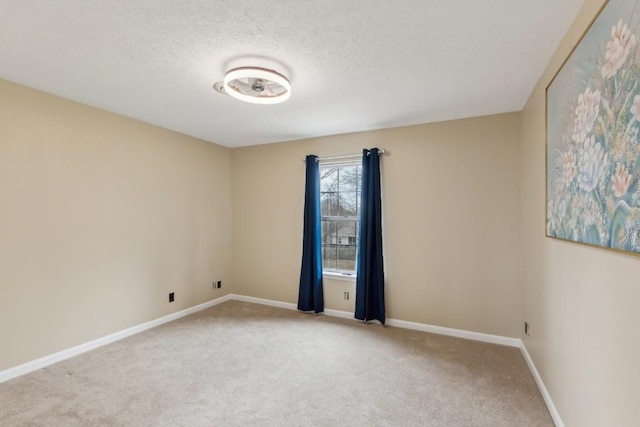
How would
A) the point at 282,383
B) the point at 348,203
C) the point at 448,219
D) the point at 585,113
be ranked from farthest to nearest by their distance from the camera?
the point at 348,203
the point at 448,219
the point at 282,383
the point at 585,113

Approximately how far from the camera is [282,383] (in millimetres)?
2471

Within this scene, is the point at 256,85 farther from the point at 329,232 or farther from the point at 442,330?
the point at 442,330

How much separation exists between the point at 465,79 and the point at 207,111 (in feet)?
8.13

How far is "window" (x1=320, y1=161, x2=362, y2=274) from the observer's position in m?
4.18

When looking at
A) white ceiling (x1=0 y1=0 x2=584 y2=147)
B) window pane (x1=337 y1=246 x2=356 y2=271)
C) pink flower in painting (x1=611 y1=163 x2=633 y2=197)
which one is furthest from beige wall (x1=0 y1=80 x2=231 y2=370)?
pink flower in painting (x1=611 y1=163 x2=633 y2=197)

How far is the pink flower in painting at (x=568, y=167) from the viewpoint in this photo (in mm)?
1657

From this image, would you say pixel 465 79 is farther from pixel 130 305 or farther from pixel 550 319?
pixel 130 305

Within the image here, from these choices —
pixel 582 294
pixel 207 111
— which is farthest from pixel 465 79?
pixel 207 111

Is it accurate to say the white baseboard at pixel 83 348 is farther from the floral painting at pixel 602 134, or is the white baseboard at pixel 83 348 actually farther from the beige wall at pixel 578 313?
the floral painting at pixel 602 134

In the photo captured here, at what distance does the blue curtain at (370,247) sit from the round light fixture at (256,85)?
156 centimetres

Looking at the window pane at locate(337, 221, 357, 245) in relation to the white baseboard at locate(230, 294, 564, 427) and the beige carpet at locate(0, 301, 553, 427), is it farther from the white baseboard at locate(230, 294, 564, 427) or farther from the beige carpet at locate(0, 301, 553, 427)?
→ the beige carpet at locate(0, 301, 553, 427)

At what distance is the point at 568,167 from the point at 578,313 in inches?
31.6

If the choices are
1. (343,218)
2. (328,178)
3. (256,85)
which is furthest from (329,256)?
(256,85)

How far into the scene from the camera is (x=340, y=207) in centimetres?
428
